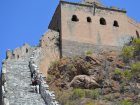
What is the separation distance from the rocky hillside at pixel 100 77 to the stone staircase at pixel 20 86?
3715mm

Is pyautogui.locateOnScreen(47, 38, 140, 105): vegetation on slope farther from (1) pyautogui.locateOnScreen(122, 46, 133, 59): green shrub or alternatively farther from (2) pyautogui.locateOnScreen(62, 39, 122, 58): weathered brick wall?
(2) pyautogui.locateOnScreen(62, 39, 122, 58): weathered brick wall

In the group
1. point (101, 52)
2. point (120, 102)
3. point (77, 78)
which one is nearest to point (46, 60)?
point (77, 78)

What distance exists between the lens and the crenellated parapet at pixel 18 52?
938 inches

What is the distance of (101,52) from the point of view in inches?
1077

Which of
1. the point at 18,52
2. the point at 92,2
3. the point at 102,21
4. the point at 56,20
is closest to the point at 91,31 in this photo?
the point at 102,21

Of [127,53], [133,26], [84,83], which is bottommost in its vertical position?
[84,83]

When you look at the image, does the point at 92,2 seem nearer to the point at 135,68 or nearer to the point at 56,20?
the point at 56,20

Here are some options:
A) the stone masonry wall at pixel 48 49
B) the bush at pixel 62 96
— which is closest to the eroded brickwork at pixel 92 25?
the stone masonry wall at pixel 48 49

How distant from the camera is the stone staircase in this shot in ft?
51.8

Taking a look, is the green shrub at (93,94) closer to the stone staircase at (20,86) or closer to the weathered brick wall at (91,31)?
the weathered brick wall at (91,31)

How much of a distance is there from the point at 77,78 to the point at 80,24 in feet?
21.2

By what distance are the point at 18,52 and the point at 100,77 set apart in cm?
786

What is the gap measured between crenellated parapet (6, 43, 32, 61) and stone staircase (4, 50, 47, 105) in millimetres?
1666

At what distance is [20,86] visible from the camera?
17609 mm
